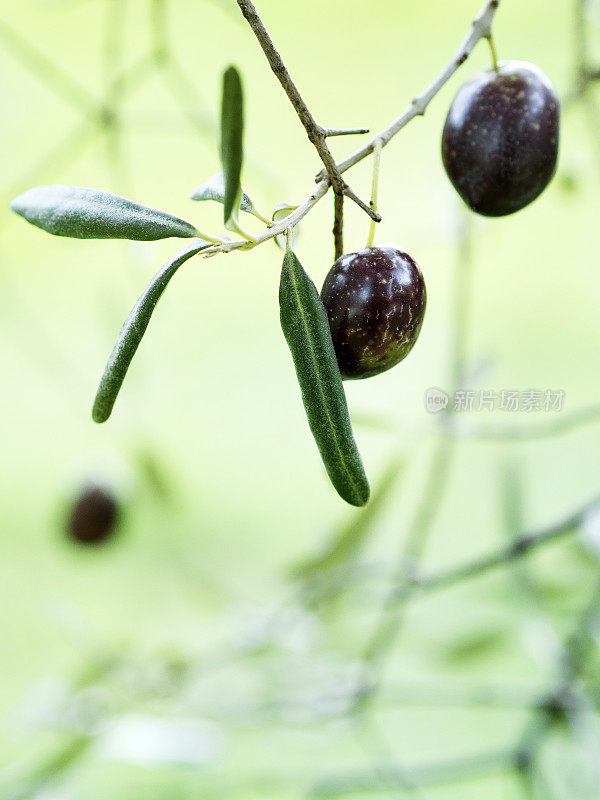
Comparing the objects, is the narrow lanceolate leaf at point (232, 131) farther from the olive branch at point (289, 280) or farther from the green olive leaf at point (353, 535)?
the green olive leaf at point (353, 535)

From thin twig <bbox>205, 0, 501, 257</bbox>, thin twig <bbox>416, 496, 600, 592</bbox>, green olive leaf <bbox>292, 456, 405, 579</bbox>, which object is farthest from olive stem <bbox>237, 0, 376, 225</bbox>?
green olive leaf <bbox>292, 456, 405, 579</bbox>

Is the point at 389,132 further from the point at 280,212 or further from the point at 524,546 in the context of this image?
the point at 524,546

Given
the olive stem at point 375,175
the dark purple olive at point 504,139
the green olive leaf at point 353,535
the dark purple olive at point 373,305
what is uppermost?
the green olive leaf at point 353,535

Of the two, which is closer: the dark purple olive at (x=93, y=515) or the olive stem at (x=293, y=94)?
the olive stem at (x=293, y=94)

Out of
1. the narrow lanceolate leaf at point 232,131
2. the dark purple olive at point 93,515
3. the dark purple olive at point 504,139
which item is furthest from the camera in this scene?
the dark purple olive at point 93,515

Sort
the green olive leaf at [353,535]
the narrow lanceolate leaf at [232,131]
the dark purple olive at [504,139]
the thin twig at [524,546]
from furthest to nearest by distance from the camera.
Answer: the green olive leaf at [353,535], the thin twig at [524,546], the dark purple olive at [504,139], the narrow lanceolate leaf at [232,131]

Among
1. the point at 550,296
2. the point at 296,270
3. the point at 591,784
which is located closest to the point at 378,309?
the point at 296,270

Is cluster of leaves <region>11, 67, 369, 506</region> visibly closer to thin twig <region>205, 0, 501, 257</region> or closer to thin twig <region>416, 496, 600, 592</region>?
thin twig <region>205, 0, 501, 257</region>

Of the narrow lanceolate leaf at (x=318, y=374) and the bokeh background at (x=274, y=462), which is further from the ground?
the bokeh background at (x=274, y=462)

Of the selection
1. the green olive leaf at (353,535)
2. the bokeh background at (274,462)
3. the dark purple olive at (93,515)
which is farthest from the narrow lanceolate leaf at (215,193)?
the dark purple olive at (93,515)
